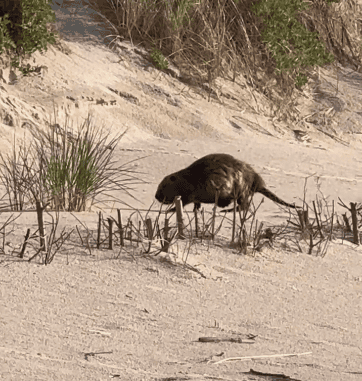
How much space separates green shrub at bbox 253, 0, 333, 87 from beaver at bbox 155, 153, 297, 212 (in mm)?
4337

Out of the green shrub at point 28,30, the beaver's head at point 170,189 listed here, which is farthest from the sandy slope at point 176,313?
the green shrub at point 28,30

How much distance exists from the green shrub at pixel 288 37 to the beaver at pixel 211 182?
4.34 meters

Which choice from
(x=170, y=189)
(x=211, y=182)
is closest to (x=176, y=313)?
(x=211, y=182)

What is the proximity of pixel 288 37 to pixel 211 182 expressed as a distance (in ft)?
15.9

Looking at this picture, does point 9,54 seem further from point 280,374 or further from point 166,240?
point 280,374

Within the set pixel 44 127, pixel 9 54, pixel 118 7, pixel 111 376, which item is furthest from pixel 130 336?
pixel 118 7

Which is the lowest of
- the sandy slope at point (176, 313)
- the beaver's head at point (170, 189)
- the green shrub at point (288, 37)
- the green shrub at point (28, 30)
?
the sandy slope at point (176, 313)

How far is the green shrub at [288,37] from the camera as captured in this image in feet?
A: 30.7

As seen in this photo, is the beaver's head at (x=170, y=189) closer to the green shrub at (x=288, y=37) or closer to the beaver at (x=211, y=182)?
the beaver at (x=211, y=182)

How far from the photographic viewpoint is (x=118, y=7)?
9172mm

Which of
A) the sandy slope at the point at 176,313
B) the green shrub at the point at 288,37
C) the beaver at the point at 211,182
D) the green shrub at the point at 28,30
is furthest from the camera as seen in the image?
the green shrub at the point at 288,37

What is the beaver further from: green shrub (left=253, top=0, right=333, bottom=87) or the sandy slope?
green shrub (left=253, top=0, right=333, bottom=87)

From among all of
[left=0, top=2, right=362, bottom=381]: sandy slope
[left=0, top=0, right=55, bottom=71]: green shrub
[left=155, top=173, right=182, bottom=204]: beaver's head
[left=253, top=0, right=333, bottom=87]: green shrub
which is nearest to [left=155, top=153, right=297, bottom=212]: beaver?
[left=155, top=173, right=182, bottom=204]: beaver's head

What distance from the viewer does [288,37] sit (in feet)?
30.9
